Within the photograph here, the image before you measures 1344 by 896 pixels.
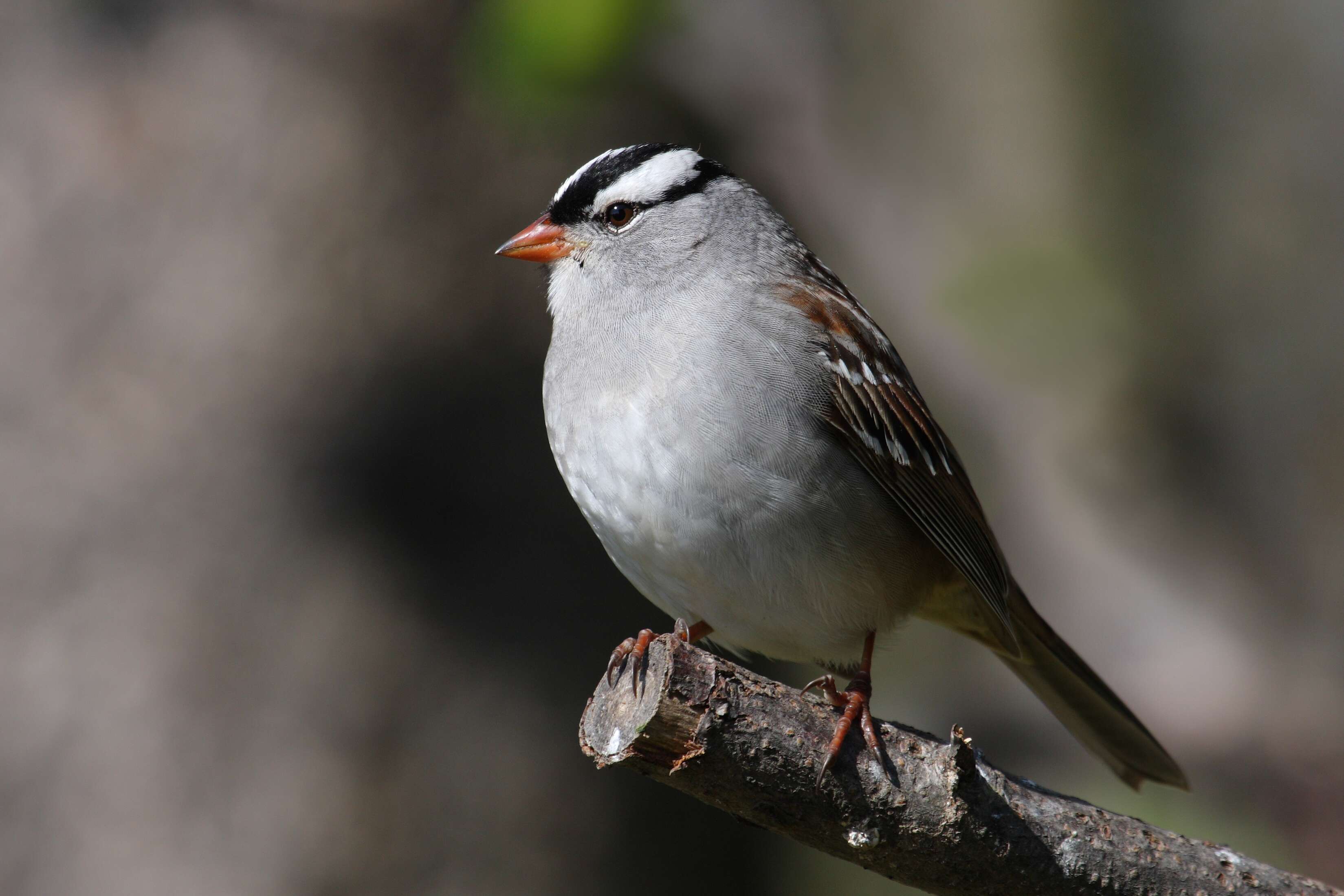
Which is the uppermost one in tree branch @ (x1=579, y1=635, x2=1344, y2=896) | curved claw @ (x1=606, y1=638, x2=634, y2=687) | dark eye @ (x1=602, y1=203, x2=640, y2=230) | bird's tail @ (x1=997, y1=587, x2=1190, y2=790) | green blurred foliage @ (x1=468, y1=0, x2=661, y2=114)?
green blurred foliage @ (x1=468, y1=0, x2=661, y2=114)

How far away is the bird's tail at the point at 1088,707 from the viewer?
9.52 feet

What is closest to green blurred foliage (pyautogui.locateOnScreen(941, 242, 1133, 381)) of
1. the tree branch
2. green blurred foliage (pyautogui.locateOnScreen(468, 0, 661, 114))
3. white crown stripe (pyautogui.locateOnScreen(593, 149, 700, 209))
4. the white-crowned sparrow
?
the white-crowned sparrow

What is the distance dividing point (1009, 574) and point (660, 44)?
6.71 feet

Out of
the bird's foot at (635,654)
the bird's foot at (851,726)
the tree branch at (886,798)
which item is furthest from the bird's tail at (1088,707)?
the bird's foot at (635,654)

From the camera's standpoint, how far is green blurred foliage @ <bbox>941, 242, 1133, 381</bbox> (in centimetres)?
484

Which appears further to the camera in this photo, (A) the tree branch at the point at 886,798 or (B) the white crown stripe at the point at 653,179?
(B) the white crown stripe at the point at 653,179

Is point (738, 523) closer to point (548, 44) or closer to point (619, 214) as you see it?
point (619, 214)

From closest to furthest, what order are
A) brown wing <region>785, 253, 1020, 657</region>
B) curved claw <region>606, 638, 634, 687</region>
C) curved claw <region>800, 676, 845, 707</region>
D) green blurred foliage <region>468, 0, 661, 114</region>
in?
curved claw <region>606, 638, 634, 687</region>, curved claw <region>800, 676, 845, 707</region>, brown wing <region>785, 253, 1020, 657</region>, green blurred foliage <region>468, 0, 661, 114</region>

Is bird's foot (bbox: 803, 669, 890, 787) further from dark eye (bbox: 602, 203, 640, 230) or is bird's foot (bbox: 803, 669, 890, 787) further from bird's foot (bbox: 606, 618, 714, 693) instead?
dark eye (bbox: 602, 203, 640, 230)

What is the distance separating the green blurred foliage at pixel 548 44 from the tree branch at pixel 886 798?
1905 millimetres

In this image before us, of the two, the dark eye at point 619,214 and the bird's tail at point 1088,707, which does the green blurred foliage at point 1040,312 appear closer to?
the bird's tail at point 1088,707

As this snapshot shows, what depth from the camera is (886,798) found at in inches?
74.6

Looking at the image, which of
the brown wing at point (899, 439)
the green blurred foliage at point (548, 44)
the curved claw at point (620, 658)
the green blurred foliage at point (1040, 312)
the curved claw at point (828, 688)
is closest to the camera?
the curved claw at point (620, 658)

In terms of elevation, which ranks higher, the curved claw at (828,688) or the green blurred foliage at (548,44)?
the green blurred foliage at (548,44)
